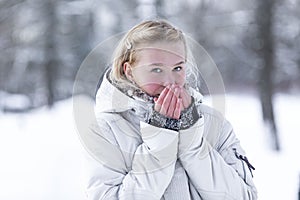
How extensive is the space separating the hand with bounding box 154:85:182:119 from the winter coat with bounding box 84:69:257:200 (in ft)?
0.09

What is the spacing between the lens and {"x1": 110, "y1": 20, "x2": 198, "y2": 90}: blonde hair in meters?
0.87

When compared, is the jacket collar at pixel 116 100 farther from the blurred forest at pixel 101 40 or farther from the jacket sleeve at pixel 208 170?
the blurred forest at pixel 101 40

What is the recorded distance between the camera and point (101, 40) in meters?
2.88

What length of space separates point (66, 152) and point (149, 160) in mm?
1882

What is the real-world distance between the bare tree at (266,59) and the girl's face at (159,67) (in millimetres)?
2207

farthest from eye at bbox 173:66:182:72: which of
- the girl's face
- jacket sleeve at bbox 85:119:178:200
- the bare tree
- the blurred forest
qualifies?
the bare tree

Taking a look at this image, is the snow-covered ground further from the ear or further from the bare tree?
the ear

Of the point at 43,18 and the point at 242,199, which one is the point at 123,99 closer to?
the point at 242,199

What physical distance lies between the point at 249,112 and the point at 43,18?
1.31 m

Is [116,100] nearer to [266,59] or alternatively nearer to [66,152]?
[66,152]

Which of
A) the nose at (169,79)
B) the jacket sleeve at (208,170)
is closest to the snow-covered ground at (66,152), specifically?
the jacket sleeve at (208,170)

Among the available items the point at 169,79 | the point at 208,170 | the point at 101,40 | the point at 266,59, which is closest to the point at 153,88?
the point at 169,79

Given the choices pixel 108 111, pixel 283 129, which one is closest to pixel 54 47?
pixel 283 129

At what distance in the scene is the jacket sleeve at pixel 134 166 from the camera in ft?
2.66
